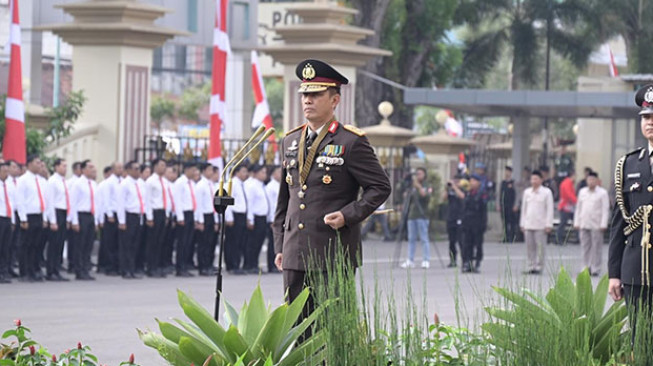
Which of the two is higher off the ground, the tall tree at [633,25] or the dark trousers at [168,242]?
the tall tree at [633,25]

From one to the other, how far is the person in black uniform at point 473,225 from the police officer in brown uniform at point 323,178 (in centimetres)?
1392

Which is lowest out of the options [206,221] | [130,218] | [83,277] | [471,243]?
[83,277]

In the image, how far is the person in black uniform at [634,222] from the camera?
825cm

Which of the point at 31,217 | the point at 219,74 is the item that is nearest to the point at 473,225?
the point at 219,74

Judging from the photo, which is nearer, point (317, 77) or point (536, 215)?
point (317, 77)

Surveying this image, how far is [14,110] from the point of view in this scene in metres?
20.3

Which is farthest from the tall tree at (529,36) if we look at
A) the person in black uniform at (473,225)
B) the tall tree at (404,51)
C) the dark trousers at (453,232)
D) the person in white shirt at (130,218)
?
the person in white shirt at (130,218)

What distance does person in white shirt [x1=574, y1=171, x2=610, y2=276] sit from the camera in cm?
2264

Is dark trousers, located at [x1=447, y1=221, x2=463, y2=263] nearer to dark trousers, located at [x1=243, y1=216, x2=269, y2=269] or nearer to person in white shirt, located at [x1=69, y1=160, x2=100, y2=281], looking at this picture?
dark trousers, located at [x1=243, y1=216, x2=269, y2=269]

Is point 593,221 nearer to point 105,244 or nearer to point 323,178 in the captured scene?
point 105,244

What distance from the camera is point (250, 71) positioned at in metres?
31.5

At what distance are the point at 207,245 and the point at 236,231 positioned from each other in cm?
54

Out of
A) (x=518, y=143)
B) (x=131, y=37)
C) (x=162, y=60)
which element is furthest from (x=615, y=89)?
(x=162, y=60)

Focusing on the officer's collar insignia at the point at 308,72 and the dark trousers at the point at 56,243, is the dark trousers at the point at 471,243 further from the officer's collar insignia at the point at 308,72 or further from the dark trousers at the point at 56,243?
the officer's collar insignia at the point at 308,72
